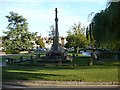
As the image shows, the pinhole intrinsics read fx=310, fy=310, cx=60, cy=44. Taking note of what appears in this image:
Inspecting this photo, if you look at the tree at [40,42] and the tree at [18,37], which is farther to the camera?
the tree at [40,42]

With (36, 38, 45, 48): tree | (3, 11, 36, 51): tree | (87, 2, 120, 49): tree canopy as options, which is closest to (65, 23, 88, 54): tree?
(3, 11, 36, 51): tree

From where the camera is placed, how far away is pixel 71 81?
55.3ft

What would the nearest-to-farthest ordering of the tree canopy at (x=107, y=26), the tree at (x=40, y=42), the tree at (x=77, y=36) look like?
the tree canopy at (x=107, y=26) → the tree at (x=77, y=36) → the tree at (x=40, y=42)

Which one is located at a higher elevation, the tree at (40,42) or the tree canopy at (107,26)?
the tree canopy at (107,26)

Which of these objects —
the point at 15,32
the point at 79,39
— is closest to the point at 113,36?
the point at 79,39

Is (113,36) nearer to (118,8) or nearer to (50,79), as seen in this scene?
(118,8)

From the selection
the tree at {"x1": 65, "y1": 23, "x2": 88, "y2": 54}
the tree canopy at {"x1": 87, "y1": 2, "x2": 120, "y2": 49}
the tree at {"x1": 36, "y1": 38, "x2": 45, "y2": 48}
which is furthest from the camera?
the tree at {"x1": 36, "y1": 38, "x2": 45, "y2": 48}

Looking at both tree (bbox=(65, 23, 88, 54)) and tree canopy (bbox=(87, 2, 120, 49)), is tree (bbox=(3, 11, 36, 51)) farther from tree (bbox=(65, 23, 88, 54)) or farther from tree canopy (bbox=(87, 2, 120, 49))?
tree canopy (bbox=(87, 2, 120, 49))

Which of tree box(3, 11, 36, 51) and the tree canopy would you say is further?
tree box(3, 11, 36, 51)

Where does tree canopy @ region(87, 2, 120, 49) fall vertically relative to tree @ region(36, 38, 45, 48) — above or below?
above

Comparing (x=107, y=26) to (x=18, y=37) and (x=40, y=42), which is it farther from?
(x=40, y=42)

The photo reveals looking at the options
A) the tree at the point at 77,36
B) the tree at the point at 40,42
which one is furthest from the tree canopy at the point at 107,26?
the tree at the point at 40,42

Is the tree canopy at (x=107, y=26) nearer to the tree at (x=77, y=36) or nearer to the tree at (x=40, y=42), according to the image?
the tree at (x=77, y=36)

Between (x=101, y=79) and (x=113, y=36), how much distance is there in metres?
3.20
